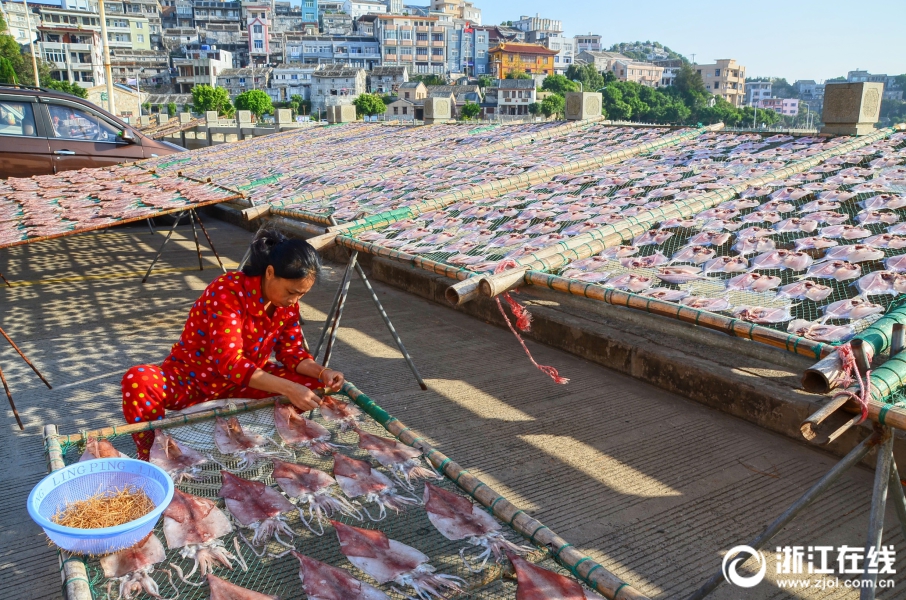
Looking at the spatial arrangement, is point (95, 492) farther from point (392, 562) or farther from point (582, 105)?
point (582, 105)

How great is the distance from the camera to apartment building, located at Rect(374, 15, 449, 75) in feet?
314

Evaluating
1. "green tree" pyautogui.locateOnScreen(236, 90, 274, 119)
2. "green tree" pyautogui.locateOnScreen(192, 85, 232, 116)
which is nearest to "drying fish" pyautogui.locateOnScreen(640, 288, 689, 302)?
"green tree" pyautogui.locateOnScreen(192, 85, 232, 116)

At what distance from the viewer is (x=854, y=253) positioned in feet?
9.46

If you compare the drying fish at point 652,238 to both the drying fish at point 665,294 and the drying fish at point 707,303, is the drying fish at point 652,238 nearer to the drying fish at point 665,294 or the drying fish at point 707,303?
the drying fish at point 665,294

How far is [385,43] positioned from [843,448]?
102m

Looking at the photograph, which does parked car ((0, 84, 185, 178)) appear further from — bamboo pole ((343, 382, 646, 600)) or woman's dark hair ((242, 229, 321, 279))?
bamboo pole ((343, 382, 646, 600))

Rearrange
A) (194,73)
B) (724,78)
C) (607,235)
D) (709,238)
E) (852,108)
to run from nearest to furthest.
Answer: (709,238) < (607,235) < (852,108) < (194,73) < (724,78)

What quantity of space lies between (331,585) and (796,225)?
2901mm

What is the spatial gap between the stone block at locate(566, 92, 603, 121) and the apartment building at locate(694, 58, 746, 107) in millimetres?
108992

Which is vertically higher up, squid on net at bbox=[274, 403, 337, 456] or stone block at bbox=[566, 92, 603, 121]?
stone block at bbox=[566, 92, 603, 121]

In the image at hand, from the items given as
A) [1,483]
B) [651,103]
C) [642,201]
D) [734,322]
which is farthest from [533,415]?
[651,103]

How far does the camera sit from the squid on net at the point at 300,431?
9.48 ft

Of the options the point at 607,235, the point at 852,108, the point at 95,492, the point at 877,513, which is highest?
the point at 852,108

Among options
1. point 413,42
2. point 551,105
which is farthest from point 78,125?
point 413,42
